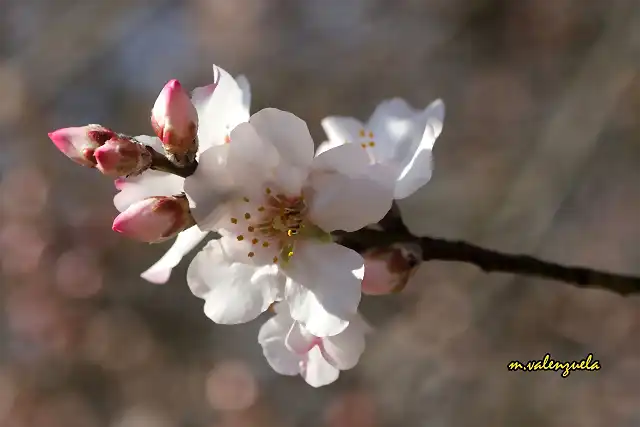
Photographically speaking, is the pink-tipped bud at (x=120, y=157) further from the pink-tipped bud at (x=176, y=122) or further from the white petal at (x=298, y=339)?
the white petal at (x=298, y=339)

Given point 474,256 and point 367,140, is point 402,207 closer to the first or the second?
point 367,140

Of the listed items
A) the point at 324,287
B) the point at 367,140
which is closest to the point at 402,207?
the point at 367,140

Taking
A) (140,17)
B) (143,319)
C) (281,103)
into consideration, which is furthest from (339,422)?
(140,17)

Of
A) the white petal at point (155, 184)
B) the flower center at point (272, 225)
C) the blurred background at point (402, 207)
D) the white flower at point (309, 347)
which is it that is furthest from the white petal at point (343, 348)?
the blurred background at point (402, 207)

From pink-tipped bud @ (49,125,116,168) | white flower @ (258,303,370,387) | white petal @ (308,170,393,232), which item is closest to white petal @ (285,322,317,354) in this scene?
white flower @ (258,303,370,387)

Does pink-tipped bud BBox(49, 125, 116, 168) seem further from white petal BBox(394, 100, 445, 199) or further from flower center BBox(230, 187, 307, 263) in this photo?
white petal BBox(394, 100, 445, 199)

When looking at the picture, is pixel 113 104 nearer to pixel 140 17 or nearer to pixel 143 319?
pixel 140 17
